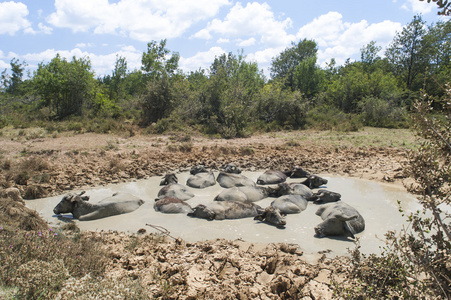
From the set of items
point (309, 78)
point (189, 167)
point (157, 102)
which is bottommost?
point (189, 167)

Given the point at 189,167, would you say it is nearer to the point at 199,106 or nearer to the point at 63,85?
the point at 199,106

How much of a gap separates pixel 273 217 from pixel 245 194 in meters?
1.65

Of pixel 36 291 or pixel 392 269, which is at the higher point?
pixel 392 269

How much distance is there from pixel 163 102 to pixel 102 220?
14299 mm

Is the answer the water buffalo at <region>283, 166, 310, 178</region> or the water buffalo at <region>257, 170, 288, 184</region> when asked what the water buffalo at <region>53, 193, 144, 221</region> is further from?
the water buffalo at <region>283, 166, 310, 178</region>

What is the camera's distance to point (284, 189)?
781cm

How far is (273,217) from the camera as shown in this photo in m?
6.11

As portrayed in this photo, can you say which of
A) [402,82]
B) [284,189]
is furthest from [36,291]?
[402,82]

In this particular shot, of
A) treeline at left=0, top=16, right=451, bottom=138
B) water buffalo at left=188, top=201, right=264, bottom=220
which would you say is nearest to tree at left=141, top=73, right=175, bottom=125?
treeline at left=0, top=16, right=451, bottom=138

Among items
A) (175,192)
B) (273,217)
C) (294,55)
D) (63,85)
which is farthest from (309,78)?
(273,217)

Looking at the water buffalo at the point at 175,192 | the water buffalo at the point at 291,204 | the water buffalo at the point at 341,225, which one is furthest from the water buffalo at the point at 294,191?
the water buffalo at the point at 175,192

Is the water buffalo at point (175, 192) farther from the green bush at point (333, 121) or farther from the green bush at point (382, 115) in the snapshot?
the green bush at point (382, 115)

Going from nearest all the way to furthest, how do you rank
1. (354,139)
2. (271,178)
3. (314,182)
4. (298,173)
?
(314,182), (271,178), (298,173), (354,139)

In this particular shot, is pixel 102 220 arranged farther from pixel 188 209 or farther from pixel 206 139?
pixel 206 139
